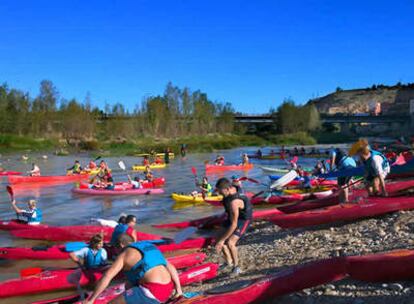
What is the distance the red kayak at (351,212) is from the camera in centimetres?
1044

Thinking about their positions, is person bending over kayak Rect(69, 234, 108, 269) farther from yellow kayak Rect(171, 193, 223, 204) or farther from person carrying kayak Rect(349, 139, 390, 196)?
yellow kayak Rect(171, 193, 223, 204)

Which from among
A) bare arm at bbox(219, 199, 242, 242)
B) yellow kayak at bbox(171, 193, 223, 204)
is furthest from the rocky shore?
yellow kayak at bbox(171, 193, 223, 204)

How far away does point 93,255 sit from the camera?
8258 mm

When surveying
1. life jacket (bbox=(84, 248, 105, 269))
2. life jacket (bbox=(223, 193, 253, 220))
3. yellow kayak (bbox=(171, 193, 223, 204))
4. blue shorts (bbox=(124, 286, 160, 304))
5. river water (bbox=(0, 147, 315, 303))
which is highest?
life jacket (bbox=(223, 193, 253, 220))

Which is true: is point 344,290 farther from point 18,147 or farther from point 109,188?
point 18,147

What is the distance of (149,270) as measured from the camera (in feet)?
16.3

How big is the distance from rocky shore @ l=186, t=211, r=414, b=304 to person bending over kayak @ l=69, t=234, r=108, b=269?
152 cm

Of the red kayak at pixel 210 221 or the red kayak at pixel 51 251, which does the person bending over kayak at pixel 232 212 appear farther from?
the red kayak at pixel 210 221

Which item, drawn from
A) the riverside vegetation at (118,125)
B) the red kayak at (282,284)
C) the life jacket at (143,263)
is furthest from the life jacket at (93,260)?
the riverside vegetation at (118,125)

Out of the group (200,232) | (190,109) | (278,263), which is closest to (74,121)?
(190,109)

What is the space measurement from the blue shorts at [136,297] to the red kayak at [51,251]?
5883mm

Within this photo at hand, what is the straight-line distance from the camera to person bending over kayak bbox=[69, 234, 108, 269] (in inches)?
324

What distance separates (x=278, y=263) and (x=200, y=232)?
17.8ft

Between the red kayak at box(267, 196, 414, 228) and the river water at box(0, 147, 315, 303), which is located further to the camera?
the river water at box(0, 147, 315, 303)
